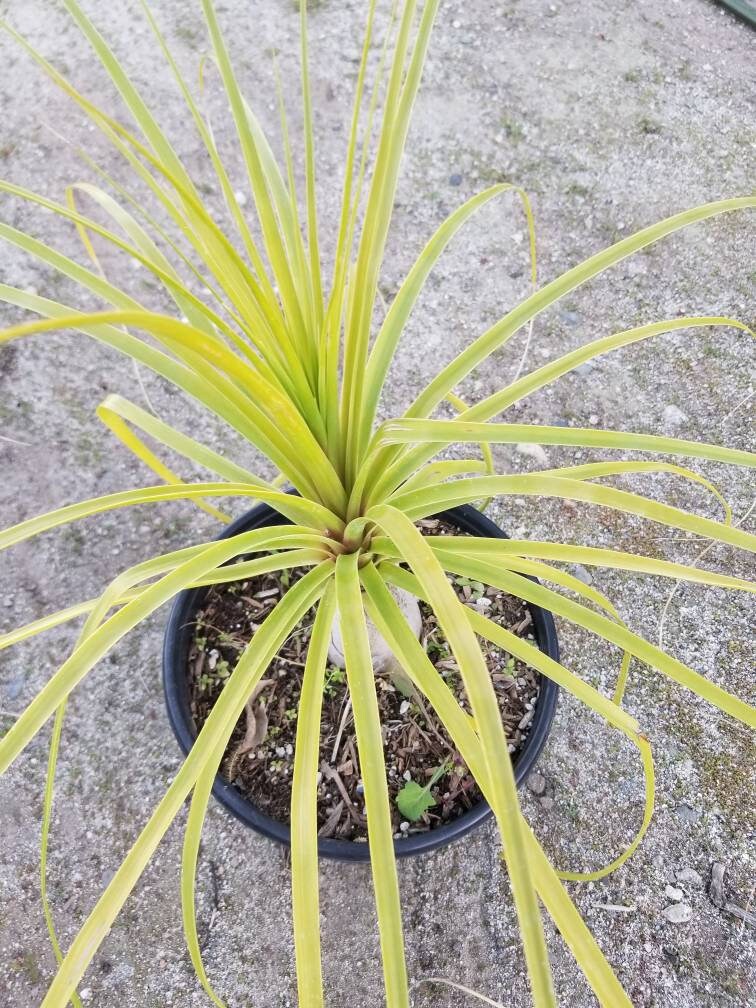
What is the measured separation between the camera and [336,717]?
87cm

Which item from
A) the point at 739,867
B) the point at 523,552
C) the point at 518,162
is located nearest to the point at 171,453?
the point at 523,552

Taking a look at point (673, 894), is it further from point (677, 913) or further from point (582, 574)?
point (582, 574)

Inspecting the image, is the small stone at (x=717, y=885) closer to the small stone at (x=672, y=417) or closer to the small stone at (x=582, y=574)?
the small stone at (x=582, y=574)

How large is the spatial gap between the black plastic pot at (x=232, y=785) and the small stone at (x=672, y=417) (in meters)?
0.49

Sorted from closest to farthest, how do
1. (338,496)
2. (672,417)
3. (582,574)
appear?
(338,496) → (582,574) → (672,417)

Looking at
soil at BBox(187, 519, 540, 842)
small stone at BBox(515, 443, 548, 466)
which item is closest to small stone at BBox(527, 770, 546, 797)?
soil at BBox(187, 519, 540, 842)

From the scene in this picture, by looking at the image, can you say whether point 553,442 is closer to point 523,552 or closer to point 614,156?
point 523,552

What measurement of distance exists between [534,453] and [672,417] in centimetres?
25

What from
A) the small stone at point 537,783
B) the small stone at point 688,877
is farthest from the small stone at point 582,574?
the small stone at point 688,877

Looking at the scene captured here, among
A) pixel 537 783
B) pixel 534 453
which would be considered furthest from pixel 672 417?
pixel 537 783

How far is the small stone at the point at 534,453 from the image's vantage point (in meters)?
1.18

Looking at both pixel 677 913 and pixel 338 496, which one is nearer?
pixel 338 496

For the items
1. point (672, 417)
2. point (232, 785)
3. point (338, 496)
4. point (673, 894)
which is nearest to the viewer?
point (338, 496)

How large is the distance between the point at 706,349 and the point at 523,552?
0.89 m
